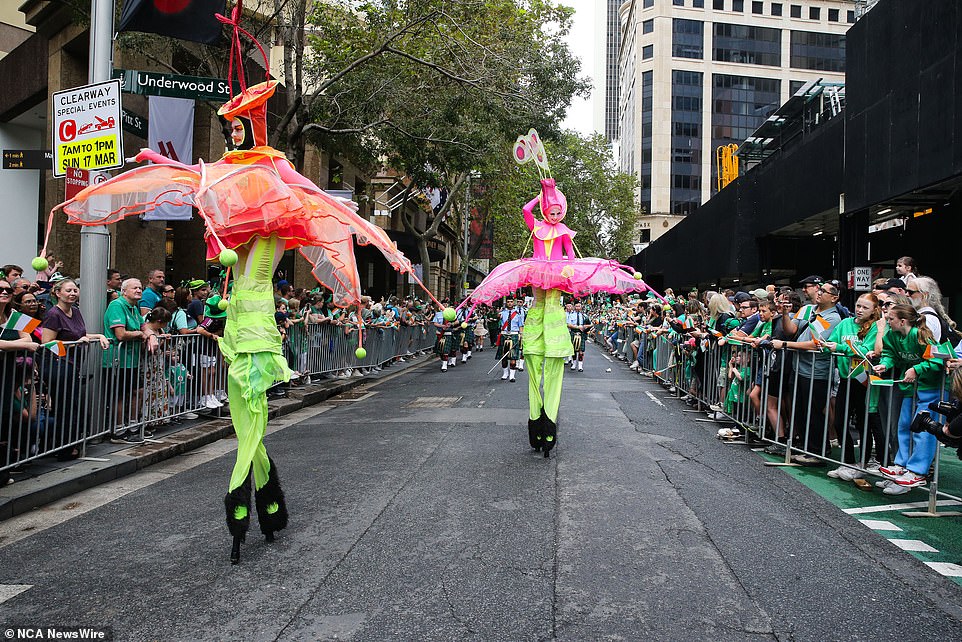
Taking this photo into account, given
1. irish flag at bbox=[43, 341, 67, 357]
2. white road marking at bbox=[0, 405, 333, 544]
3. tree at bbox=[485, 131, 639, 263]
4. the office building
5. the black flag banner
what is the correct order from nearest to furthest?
1. white road marking at bbox=[0, 405, 333, 544]
2. irish flag at bbox=[43, 341, 67, 357]
3. the black flag banner
4. tree at bbox=[485, 131, 639, 263]
5. the office building

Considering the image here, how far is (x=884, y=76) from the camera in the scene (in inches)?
434

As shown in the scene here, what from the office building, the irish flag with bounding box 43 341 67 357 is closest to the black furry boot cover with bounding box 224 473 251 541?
the irish flag with bounding box 43 341 67 357

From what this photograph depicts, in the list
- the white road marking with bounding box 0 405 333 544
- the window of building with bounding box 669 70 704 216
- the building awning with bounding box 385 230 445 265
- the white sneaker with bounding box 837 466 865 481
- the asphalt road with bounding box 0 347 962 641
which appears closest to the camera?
the asphalt road with bounding box 0 347 962 641

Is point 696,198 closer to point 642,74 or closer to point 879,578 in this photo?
point 642,74

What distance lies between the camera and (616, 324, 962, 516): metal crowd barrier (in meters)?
6.46

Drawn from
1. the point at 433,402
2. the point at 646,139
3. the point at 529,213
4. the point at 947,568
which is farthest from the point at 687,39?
the point at 947,568

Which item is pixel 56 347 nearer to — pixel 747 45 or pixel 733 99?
pixel 733 99

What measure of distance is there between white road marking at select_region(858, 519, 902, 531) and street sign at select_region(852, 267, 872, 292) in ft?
23.1

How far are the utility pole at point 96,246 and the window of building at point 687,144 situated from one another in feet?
262

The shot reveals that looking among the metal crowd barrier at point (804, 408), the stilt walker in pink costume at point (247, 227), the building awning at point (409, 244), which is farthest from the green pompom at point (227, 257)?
the building awning at point (409, 244)

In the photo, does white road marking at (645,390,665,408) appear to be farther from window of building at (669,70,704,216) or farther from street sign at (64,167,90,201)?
window of building at (669,70,704,216)

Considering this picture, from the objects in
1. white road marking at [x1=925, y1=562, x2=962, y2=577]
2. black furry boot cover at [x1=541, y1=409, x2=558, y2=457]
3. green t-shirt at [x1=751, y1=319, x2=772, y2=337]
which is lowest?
white road marking at [x1=925, y1=562, x2=962, y2=577]

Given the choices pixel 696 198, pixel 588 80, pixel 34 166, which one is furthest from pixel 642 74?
pixel 34 166

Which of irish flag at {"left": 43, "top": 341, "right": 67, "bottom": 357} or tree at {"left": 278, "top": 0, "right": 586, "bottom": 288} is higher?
tree at {"left": 278, "top": 0, "right": 586, "bottom": 288}
